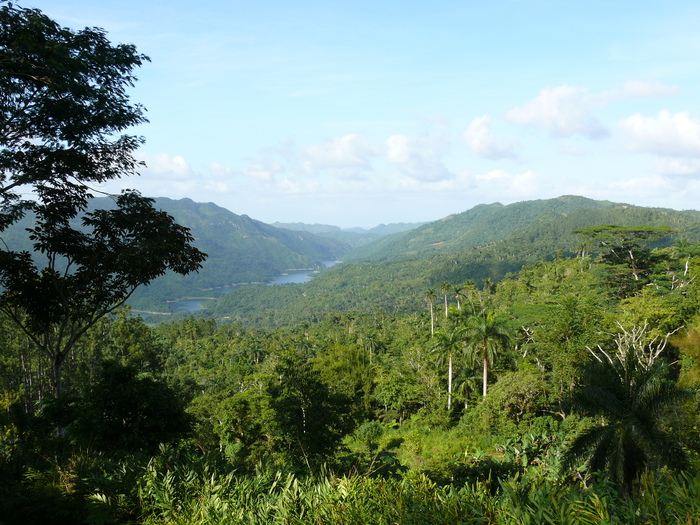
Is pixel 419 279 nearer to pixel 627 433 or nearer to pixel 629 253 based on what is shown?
pixel 629 253

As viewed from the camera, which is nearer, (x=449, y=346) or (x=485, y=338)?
(x=485, y=338)

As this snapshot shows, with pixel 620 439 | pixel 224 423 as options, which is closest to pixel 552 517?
pixel 620 439

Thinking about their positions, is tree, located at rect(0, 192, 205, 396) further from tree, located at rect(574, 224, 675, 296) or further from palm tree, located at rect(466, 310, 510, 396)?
tree, located at rect(574, 224, 675, 296)

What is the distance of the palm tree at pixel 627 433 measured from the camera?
10117mm

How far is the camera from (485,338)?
74.4 feet

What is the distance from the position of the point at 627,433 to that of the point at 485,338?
12291 mm

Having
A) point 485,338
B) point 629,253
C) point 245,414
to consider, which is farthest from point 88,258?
point 629,253

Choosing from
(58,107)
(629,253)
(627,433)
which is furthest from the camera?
(629,253)

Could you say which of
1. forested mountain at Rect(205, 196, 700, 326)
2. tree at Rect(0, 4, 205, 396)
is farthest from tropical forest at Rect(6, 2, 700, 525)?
forested mountain at Rect(205, 196, 700, 326)

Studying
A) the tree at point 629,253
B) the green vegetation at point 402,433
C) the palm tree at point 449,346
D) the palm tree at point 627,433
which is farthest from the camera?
the tree at point 629,253

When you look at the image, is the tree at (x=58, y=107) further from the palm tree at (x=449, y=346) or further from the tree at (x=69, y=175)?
the palm tree at (x=449, y=346)

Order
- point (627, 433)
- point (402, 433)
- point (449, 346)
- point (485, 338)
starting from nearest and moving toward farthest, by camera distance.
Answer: point (627, 433) < point (485, 338) < point (402, 433) < point (449, 346)

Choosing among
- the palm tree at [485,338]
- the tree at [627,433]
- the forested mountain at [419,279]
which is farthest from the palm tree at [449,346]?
the forested mountain at [419,279]

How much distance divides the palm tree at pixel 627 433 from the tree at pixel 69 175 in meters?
10.9
